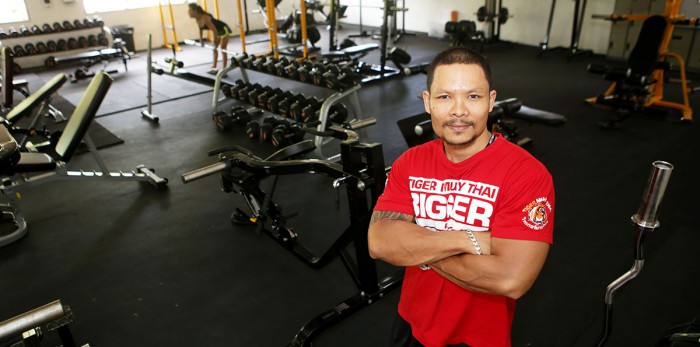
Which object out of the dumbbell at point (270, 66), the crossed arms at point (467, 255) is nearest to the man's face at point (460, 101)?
the crossed arms at point (467, 255)

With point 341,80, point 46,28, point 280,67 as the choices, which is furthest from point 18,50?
point 341,80

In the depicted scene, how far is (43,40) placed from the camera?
7.58 metres

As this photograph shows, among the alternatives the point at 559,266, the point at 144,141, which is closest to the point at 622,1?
the point at 559,266

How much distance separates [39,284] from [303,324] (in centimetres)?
138

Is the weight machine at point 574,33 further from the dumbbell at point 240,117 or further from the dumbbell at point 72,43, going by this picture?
the dumbbell at point 72,43

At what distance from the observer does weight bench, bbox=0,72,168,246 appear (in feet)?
8.59

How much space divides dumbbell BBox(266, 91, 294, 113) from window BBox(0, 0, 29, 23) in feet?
19.8

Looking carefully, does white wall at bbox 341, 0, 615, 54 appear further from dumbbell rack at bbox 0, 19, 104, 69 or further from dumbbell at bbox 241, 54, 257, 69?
dumbbell rack at bbox 0, 19, 104, 69

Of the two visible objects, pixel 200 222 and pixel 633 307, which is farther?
pixel 200 222

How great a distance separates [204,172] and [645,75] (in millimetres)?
3946

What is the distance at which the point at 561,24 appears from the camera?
22.5 ft

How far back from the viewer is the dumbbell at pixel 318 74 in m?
3.96

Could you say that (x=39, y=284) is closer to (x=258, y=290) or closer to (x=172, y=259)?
(x=172, y=259)

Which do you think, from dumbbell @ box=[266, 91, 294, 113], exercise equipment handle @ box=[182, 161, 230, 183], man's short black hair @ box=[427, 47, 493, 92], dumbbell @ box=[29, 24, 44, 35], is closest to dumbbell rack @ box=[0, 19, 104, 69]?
dumbbell @ box=[29, 24, 44, 35]
